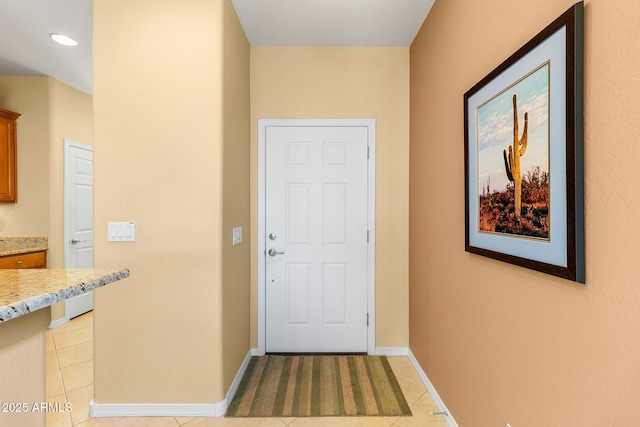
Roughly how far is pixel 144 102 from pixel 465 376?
2.42 meters

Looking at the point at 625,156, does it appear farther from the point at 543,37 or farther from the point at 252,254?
the point at 252,254

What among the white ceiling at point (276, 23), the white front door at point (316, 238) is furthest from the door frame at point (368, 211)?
the white ceiling at point (276, 23)

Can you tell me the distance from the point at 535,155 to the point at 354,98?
1.80 metres

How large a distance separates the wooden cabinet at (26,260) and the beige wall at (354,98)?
85.5 inches

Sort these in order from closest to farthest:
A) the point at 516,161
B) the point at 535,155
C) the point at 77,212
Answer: the point at 535,155 → the point at 516,161 → the point at 77,212

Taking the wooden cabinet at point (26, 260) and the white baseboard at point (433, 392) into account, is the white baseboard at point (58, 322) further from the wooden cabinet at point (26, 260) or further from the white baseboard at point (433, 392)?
the white baseboard at point (433, 392)

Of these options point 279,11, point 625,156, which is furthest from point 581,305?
point 279,11

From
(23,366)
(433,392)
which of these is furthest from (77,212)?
(433,392)

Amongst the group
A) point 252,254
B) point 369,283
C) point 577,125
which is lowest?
point 369,283

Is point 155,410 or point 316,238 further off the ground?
point 316,238

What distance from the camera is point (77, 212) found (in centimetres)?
348

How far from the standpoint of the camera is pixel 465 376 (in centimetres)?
161

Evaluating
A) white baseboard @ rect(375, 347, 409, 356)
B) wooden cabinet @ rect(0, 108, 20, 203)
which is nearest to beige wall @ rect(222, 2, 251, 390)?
white baseboard @ rect(375, 347, 409, 356)

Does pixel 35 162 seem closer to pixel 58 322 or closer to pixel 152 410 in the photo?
pixel 58 322
